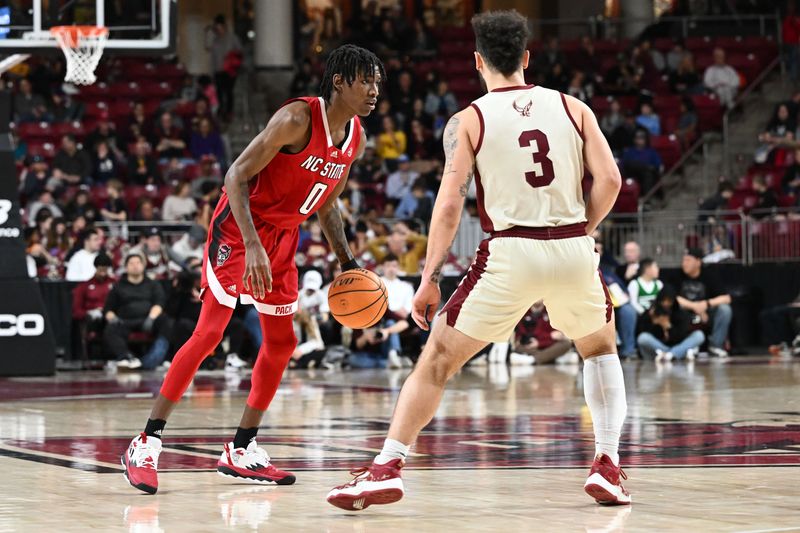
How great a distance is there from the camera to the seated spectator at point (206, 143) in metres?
22.3

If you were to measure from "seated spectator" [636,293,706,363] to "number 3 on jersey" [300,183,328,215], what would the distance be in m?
11.2

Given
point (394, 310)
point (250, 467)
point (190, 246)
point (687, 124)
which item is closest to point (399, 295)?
point (394, 310)

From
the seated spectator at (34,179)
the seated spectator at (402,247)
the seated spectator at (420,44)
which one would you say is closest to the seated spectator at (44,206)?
the seated spectator at (34,179)

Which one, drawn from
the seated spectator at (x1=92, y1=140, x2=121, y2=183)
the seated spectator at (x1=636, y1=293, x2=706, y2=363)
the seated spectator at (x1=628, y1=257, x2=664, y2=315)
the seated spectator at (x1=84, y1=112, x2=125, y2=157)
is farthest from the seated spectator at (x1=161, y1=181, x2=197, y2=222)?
the seated spectator at (x1=636, y1=293, x2=706, y2=363)

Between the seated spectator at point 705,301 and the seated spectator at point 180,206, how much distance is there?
6.75 meters

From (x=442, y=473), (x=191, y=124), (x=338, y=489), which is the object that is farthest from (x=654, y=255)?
(x=338, y=489)

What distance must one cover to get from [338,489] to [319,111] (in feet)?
6.37

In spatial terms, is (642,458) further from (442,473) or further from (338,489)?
(338,489)

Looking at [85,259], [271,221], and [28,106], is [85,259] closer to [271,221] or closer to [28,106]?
[28,106]

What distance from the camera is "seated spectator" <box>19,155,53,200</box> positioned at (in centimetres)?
2034

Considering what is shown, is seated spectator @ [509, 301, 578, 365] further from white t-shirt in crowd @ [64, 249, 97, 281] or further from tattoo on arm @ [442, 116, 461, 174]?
tattoo on arm @ [442, 116, 461, 174]

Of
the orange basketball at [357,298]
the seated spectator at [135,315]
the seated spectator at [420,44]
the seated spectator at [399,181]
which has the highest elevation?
the seated spectator at [420,44]

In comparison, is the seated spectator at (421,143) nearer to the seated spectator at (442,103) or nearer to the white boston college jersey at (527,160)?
the seated spectator at (442,103)

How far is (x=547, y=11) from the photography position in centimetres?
2981
